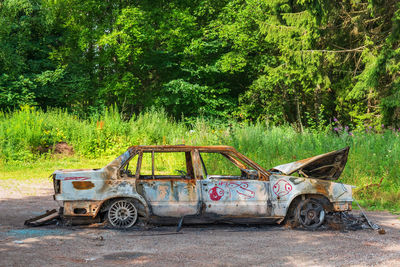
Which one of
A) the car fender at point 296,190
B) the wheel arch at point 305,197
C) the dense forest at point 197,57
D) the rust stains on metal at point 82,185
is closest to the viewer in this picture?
the rust stains on metal at point 82,185

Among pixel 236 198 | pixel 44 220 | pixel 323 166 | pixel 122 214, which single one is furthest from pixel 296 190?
pixel 44 220

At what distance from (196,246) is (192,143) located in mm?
11900

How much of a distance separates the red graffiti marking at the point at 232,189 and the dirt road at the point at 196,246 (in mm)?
608

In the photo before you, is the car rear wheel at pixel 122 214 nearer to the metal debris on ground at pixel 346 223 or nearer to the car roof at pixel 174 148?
the car roof at pixel 174 148

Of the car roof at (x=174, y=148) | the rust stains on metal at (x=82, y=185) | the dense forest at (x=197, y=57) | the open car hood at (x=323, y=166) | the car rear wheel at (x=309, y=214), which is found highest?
the dense forest at (x=197, y=57)

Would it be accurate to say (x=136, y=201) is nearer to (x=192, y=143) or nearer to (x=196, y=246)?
(x=196, y=246)

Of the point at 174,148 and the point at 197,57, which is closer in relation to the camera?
the point at 174,148

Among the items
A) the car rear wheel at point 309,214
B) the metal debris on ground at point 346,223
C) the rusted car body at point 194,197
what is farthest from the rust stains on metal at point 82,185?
the metal debris on ground at point 346,223

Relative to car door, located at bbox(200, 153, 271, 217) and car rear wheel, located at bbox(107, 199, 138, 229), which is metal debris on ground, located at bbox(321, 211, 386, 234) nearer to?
car door, located at bbox(200, 153, 271, 217)

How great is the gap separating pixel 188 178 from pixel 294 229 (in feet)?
7.02

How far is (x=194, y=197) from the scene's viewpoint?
27.7 ft

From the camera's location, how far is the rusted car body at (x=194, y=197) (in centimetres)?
830

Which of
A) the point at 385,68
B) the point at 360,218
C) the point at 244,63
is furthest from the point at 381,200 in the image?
the point at 244,63

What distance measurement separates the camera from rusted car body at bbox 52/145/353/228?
8.30 meters
